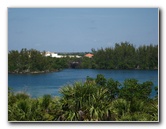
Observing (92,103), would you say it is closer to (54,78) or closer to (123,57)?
(54,78)

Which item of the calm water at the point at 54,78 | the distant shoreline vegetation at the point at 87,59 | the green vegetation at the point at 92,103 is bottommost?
the green vegetation at the point at 92,103

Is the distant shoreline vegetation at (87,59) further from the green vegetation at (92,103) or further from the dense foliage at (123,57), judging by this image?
the green vegetation at (92,103)

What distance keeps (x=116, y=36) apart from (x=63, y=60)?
1016mm

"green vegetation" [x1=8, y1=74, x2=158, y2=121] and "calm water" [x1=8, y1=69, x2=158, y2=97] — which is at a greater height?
"calm water" [x1=8, y1=69, x2=158, y2=97]

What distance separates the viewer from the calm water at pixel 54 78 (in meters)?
39.8

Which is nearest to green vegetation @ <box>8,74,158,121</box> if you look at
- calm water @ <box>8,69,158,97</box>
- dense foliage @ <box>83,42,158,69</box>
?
calm water @ <box>8,69,158,97</box>

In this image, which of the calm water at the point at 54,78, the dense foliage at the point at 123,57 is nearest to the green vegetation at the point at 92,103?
the calm water at the point at 54,78

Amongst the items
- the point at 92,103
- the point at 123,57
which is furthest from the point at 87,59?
the point at 92,103

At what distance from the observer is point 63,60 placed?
4000cm

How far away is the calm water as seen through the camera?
39812 mm

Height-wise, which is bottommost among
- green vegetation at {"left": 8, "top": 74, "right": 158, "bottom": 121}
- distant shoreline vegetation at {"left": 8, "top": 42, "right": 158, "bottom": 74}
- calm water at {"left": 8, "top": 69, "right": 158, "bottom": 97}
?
green vegetation at {"left": 8, "top": 74, "right": 158, "bottom": 121}

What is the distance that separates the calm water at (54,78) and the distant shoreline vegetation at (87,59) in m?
0.09

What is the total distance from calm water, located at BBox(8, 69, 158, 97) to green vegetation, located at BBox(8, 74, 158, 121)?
8cm

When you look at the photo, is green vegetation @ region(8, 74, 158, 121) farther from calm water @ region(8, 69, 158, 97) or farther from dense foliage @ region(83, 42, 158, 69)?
dense foliage @ region(83, 42, 158, 69)
